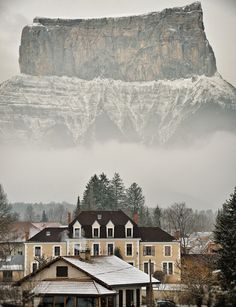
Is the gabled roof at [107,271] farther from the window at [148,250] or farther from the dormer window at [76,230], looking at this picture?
the dormer window at [76,230]

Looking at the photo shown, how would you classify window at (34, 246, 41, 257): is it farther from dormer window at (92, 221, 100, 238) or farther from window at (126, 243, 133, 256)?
window at (126, 243, 133, 256)

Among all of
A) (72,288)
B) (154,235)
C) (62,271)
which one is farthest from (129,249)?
(72,288)

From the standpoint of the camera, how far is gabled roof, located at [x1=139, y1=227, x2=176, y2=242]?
8525cm

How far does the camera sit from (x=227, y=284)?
44.2 metres

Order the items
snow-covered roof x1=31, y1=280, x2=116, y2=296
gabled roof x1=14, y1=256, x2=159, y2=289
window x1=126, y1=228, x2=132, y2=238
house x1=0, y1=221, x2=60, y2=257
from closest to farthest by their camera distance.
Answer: snow-covered roof x1=31, y1=280, x2=116, y2=296, gabled roof x1=14, y1=256, x2=159, y2=289, window x1=126, y1=228, x2=132, y2=238, house x1=0, y1=221, x2=60, y2=257

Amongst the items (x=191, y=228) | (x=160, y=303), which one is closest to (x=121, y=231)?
(x=160, y=303)

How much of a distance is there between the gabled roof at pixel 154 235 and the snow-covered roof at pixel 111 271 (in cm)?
3252

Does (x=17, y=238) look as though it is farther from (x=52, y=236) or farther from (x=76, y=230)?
(x=76, y=230)

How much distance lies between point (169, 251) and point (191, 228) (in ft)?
264

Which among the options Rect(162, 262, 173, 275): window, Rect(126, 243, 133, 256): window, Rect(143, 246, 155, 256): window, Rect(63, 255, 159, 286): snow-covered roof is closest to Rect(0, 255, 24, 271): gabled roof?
Rect(126, 243, 133, 256): window

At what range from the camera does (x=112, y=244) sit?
279 ft

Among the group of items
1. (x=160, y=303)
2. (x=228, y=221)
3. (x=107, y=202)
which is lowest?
(x=160, y=303)

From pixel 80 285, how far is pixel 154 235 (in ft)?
136

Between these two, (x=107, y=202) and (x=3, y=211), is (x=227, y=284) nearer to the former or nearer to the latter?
(x=3, y=211)
